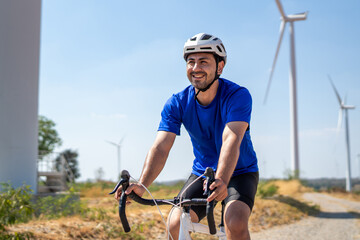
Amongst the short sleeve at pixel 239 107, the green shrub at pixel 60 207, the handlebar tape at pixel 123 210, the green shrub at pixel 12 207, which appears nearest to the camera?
the handlebar tape at pixel 123 210

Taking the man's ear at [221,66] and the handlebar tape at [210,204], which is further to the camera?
the man's ear at [221,66]

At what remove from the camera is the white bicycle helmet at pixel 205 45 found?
3.39 metres

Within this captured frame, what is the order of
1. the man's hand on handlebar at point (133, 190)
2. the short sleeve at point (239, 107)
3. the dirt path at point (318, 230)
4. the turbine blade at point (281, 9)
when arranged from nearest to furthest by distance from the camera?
1. the man's hand on handlebar at point (133, 190)
2. the short sleeve at point (239, 107)
3. the dirt path at point (318, 230)
4. the turbine blade at point (281, 9)

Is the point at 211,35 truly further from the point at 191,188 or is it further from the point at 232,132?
the point at 191,188

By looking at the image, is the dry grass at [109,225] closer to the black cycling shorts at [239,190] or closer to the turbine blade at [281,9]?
the black cycling shorts at [239,190]

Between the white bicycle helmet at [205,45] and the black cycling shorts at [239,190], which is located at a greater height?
the white bicycle helmet at [205,45]

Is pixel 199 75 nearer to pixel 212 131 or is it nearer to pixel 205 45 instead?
pixel 205 45

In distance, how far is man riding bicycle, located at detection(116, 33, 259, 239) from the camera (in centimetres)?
309

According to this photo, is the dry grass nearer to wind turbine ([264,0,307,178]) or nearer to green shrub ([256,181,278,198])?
green shrub ([256,181,278,198])

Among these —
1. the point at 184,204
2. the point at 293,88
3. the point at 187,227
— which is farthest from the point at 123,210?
the point at 293,88

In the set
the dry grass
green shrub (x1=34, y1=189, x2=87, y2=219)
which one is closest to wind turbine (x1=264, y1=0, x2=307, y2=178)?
the dry grass

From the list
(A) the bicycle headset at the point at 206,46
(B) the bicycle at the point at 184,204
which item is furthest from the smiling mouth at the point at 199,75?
(B) the bicycle at the point at 184,204

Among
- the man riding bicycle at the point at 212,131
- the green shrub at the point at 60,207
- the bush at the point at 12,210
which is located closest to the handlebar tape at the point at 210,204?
the man riding bicycle at the point at 212,131

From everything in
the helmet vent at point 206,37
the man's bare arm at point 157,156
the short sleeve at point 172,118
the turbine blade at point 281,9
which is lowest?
the man's bare arm at point 157,156
